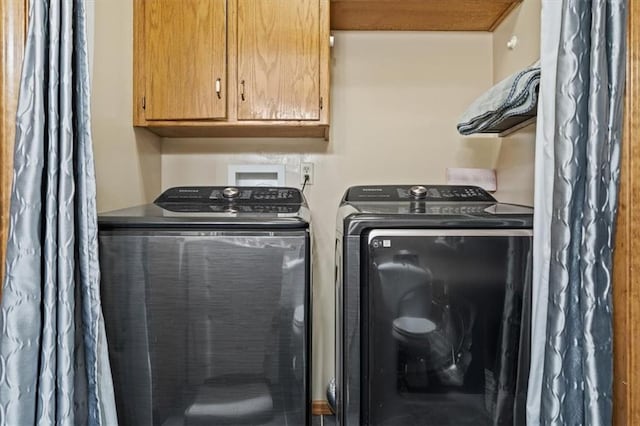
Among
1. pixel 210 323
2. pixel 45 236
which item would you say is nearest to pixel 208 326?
pixel 210 323

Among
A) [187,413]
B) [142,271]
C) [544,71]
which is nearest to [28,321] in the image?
[142,271]

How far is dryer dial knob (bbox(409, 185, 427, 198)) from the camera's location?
1928 millimetres

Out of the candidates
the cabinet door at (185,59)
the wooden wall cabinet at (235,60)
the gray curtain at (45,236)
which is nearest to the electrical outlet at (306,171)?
the wooden wall cabinet at (235,60)

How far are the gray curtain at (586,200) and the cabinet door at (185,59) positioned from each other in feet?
4.33

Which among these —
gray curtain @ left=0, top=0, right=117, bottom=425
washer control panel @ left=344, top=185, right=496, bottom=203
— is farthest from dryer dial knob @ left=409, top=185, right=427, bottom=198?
gray curtain @ left=0, top=0, right=117, bottom=425

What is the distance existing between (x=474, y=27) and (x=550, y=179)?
143 centimetres

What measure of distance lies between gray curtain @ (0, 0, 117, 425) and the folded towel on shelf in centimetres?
129

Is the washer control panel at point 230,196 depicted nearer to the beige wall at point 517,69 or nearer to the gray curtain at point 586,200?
the beige wall at point 517,69

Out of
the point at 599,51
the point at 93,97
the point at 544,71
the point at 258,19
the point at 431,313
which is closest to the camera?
the point at 599,51

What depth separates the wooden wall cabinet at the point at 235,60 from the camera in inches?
72.6

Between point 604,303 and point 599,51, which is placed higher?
point 599,51

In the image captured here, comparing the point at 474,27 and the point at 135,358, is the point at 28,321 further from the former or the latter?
the point at 474,27

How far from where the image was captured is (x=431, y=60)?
7.33 ft

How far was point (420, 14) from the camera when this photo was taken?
2.03m
